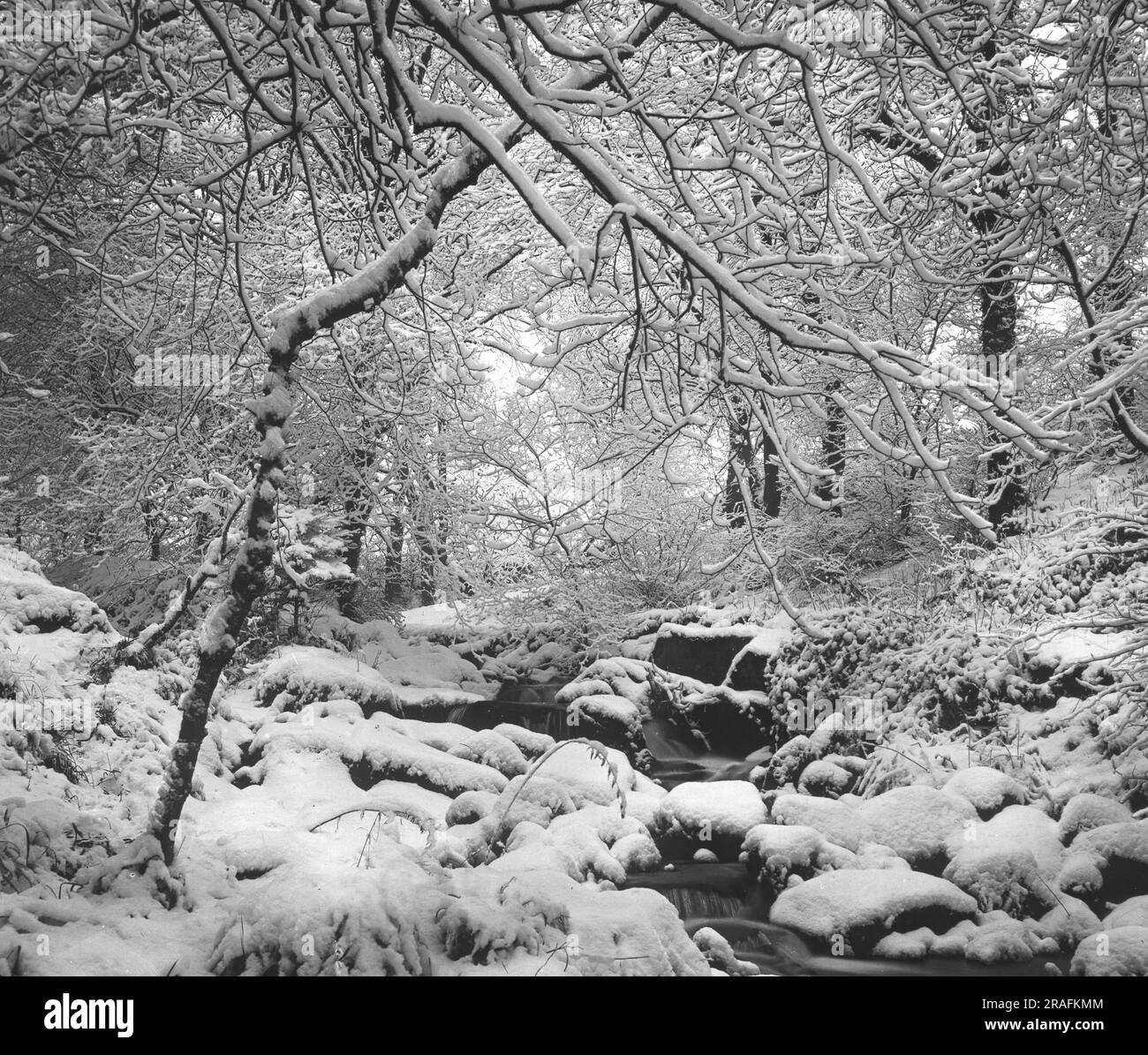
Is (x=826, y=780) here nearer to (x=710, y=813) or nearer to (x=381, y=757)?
(x=710, y=813)

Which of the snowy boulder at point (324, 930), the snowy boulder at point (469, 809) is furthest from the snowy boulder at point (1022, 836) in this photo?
the snowy boulder at point (324, 930)

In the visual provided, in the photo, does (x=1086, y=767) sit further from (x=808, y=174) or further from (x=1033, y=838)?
(x=808, y=174)

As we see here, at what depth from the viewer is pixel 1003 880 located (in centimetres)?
577

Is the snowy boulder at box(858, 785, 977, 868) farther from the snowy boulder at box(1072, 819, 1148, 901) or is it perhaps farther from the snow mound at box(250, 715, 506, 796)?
the snow mound at box(250, 715, 506, 796)

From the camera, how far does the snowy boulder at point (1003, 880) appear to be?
5.62 m

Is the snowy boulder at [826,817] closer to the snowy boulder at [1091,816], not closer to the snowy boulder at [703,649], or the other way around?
the snowy boulder at [1091,816]

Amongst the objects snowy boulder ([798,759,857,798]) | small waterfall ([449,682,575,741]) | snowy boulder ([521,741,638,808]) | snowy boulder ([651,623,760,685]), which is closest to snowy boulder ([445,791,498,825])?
snowy boulder ([521,741,638,808])

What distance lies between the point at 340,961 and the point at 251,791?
3.60 meters

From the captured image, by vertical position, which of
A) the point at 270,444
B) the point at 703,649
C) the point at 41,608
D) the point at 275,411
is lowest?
the point at 703,649

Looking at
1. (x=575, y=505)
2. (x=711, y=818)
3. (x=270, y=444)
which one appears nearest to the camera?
(x=270, y=444)

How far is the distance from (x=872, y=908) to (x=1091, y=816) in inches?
76.3

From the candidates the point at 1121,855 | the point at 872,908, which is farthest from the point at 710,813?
the point at 1121,855

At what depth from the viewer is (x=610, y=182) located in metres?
2.42

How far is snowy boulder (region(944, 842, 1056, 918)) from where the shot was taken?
5.62 meters
